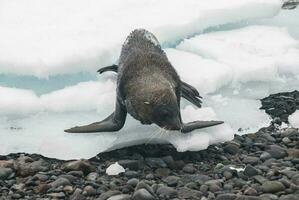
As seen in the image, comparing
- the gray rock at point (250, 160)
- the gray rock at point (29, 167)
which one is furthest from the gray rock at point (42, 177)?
the gray rock at point (250, 160)

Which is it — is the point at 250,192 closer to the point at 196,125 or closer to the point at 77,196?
the point at 196,125

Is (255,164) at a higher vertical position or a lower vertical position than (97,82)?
lower

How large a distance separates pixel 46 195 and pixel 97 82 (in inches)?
94.6

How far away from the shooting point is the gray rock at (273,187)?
5191 millimetres

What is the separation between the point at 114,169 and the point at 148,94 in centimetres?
87

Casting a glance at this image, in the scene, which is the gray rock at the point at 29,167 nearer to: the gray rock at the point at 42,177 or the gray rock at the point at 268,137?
the gray rock at the point at 42,177

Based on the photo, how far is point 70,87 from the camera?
7234mm

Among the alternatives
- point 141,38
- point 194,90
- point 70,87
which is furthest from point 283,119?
point 70,87

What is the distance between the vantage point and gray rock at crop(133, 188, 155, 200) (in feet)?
16.6

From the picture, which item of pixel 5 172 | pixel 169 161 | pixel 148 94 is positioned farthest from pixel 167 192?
pixel 5 172

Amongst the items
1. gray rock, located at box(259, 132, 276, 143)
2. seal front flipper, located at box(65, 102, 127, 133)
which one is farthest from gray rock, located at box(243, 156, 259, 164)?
seal front flipper, located at box(65, 102, 127, 133)

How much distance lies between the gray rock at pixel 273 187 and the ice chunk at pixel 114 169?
134 centimetres

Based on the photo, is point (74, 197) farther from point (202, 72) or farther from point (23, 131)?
point (202, 72)

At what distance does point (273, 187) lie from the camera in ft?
17.1
